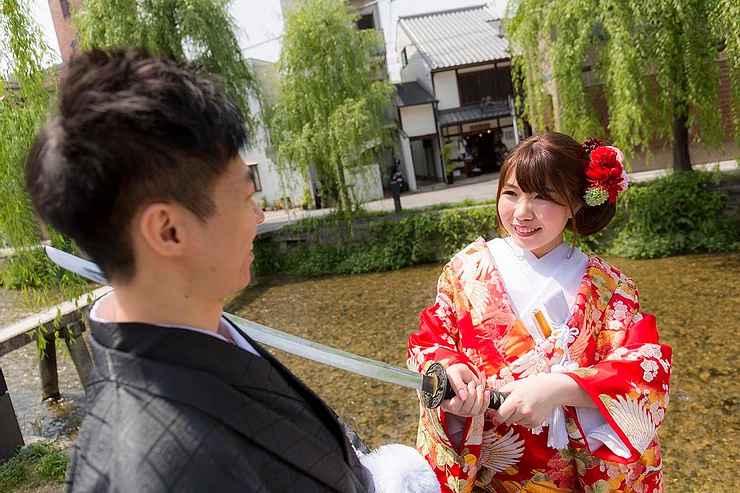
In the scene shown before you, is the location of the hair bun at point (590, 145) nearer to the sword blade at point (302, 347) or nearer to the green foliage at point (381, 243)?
the sword blade at point (302, 347)

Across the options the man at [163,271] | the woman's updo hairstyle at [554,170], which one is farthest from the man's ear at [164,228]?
the woman's updo hairstyle at [554,170]

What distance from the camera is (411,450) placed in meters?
1.12

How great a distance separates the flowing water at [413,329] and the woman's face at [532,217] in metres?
2.26

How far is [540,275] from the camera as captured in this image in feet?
5.53

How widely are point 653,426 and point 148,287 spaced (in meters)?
1.41

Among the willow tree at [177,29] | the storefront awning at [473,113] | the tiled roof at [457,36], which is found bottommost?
the storefront awning at [473,113]

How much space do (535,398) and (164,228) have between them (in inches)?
43.2

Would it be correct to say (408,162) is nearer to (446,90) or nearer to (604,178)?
(446,90)

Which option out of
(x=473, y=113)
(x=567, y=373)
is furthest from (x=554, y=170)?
(x=473, y=113)

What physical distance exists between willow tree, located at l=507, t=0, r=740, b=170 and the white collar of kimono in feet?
20.2

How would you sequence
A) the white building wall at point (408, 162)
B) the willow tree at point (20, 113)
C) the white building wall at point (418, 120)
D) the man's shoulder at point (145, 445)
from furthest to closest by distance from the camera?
the white building wall at point (408, 162) → the white building wall at point (418, 120) → the willow tree at point (20, 113) → the man's shoulder at point (145, 445)

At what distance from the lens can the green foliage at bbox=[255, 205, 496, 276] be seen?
9.23 metres

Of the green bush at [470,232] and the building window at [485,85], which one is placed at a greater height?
the building window at [485,85]

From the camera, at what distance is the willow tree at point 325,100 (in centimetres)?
962
